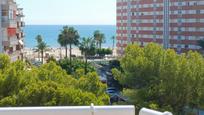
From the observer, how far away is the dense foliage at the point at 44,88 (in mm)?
15375

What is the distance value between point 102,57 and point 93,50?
1618 centimetres

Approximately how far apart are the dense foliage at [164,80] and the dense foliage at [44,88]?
3304mm

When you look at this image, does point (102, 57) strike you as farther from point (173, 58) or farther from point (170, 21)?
point (173, 58)

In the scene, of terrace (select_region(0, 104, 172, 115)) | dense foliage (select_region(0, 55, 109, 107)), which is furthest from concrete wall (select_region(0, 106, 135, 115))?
dense foliage (select_region(0, 55, 109, 107))

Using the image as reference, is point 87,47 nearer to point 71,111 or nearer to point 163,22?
point 163,22

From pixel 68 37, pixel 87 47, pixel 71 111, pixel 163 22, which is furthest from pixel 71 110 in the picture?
pixel 163 22

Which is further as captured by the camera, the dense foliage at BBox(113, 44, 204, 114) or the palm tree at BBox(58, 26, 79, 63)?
the palm tree at BBox(58, 26, 79, 63)

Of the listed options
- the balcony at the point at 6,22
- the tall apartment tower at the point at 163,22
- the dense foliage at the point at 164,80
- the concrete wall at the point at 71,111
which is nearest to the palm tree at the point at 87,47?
the tall apartment tower at the point at 163,22

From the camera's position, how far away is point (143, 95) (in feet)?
83.0

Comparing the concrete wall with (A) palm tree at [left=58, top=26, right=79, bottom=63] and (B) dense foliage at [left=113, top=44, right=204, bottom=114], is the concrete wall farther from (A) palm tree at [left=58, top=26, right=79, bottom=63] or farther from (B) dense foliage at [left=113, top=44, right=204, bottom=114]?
(A) palm tree at [left=58, top=26, right=79, bottom=63]

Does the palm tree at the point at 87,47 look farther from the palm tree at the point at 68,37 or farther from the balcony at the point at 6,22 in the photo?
the balcony at the point at 6,22

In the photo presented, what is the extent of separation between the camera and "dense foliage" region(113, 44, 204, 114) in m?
25.0

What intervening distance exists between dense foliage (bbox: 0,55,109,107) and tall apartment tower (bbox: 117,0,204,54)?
6190cm

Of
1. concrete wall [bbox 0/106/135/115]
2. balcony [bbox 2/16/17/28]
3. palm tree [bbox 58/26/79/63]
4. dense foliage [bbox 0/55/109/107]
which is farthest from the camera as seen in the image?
palm tree [bbox 58/26/79/63]
